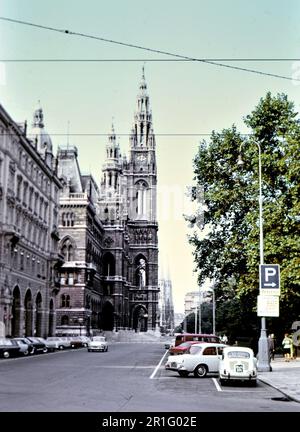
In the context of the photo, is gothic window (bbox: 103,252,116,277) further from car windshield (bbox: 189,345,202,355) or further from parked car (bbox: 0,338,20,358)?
car windshield (bbox: 189,345,202,355)

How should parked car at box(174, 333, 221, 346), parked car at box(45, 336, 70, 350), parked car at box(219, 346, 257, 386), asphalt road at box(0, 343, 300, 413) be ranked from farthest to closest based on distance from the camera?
parked car at box(45, 336, 70, 350)
parked car at box(174, 333, 221, 346)
parked car at box(219, 346, 257, 386)
asphalt road at box(0, 343, 300, 413)

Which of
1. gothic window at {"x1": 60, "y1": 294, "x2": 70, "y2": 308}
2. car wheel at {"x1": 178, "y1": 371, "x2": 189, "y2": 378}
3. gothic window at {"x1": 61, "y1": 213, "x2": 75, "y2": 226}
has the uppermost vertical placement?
gothic window at {"x1": 61, "y1": 213, "x2": 75, "y2": 226}

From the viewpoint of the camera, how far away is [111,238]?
449 ft

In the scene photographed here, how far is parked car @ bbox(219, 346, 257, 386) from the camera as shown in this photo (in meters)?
23.3

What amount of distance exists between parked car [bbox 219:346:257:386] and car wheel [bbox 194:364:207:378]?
12.4 feet

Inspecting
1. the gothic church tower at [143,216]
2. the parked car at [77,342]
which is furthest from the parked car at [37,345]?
the gothic church tower at [143,216]

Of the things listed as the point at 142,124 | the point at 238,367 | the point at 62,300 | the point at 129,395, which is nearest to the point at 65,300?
the point at 62,300

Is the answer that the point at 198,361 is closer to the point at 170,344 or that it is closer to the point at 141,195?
the point at 170,344

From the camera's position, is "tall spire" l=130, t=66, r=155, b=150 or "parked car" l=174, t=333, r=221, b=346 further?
"tall spire" l=130, t=66, r=155, b=150

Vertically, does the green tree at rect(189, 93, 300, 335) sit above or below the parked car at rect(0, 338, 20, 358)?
above

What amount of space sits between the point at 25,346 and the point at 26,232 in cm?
2101

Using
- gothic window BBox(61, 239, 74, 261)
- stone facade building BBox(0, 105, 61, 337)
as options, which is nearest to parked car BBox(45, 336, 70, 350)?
stone facade building BBox(0, 105, 61, 337)

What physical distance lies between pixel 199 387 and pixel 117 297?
367ft
